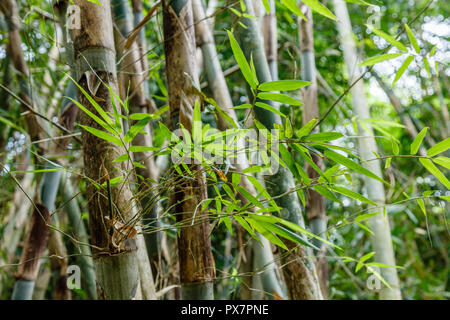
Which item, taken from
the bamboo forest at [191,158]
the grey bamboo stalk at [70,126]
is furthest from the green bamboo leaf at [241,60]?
the grey bamboo stalk at [70,126]

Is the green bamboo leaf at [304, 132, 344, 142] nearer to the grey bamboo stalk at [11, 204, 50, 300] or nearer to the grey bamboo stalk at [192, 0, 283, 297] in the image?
the grey bamboo stalk at [192, 0, 283, 297]

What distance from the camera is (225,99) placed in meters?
0.77

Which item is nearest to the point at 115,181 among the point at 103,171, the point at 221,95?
the point at 103,171

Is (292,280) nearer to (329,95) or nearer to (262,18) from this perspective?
(262,18)

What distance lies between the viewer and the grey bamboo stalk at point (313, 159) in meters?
0.75

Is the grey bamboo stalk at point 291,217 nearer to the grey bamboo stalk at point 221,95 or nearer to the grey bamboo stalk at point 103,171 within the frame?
the grey bamboo stalk at point 221,95

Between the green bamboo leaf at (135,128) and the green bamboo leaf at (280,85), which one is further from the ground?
the green bamboo leaf at (280,85)

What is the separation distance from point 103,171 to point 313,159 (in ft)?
1.46

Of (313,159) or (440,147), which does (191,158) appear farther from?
(313,159)

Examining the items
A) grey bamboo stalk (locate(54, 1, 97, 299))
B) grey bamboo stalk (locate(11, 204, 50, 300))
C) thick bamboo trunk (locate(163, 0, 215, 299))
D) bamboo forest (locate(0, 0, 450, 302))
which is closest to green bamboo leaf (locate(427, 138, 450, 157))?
bamboo forest (locate(0, 0, 450, 302))

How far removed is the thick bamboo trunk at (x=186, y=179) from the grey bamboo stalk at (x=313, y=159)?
0.27 metres

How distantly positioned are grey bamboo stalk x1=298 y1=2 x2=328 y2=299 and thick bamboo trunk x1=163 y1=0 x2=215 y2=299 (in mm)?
268

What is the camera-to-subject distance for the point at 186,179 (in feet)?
1.47
